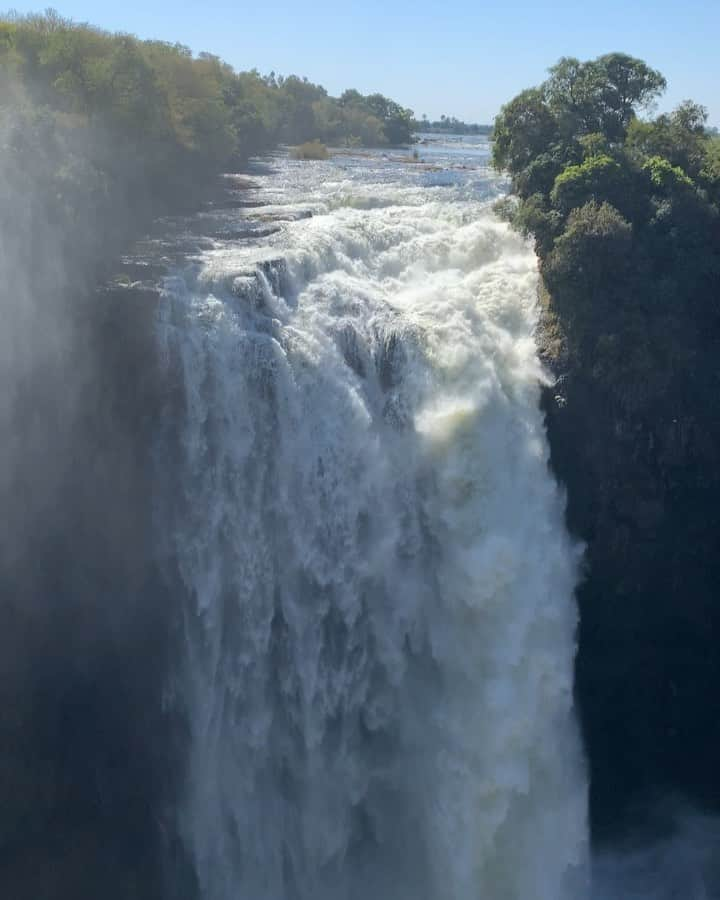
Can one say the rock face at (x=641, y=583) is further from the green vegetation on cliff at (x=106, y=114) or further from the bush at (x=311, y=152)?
the bush at (x=311, y=152)

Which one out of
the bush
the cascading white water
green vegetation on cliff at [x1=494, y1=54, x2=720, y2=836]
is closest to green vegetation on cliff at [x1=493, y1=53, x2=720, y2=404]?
green vegetation on cliff at [x1=494, y1=54, x2=720, y2=836]

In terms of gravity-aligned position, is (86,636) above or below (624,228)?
below

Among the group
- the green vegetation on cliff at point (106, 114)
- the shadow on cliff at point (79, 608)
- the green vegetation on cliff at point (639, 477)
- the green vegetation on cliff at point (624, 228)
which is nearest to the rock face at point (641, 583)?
the green vegetation on cliff at point (639, 477)

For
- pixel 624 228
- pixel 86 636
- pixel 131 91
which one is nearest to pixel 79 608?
pixel 86 636

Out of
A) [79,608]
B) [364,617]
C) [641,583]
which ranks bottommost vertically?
[641,583]

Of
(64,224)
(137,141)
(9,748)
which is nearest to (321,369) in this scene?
(64,224)

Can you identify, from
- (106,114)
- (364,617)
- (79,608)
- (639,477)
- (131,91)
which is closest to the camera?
(79,608)

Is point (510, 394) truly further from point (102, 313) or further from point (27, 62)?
point (27, 62)

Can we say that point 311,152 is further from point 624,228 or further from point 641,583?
point 641,583
